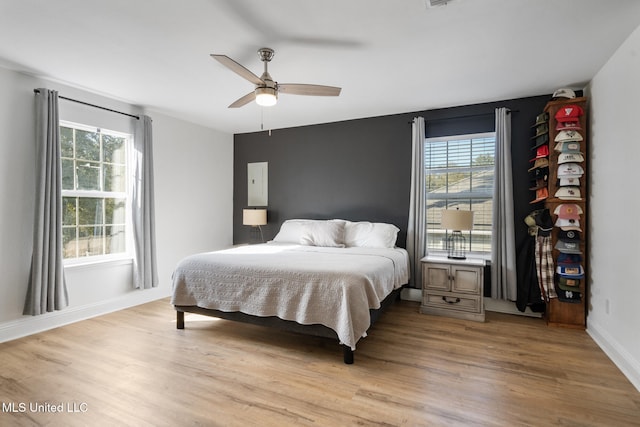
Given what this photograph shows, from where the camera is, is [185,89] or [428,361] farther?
[185,89]

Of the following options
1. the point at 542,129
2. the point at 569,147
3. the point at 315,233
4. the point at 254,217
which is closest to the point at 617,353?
Result: the point at 569,147

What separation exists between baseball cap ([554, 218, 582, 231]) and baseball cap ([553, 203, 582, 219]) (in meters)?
0.03

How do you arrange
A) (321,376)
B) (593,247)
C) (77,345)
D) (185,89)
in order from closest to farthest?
(321,376) → (77,345) → (593,247) → (185,89)

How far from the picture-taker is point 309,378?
7.27 ft

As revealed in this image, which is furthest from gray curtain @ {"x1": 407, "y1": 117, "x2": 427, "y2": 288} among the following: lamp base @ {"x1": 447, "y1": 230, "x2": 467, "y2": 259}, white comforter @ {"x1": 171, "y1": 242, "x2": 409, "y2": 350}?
white comforter @ {"x1": 171, "y1": 242, "x2": 409, "y2": 350}

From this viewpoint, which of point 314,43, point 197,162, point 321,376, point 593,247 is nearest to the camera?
point 321,376

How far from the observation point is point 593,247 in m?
3.00

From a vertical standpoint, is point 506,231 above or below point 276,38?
below

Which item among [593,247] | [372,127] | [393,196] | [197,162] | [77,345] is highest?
[372,127]

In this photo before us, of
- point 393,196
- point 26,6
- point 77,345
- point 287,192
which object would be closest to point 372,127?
point 393,196

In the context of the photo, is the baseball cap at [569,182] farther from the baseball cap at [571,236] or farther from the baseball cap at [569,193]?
the baseball cap at [571,236]

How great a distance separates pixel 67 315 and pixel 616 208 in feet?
16.9

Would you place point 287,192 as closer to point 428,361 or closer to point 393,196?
point 393,196

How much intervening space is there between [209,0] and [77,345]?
294 cm
